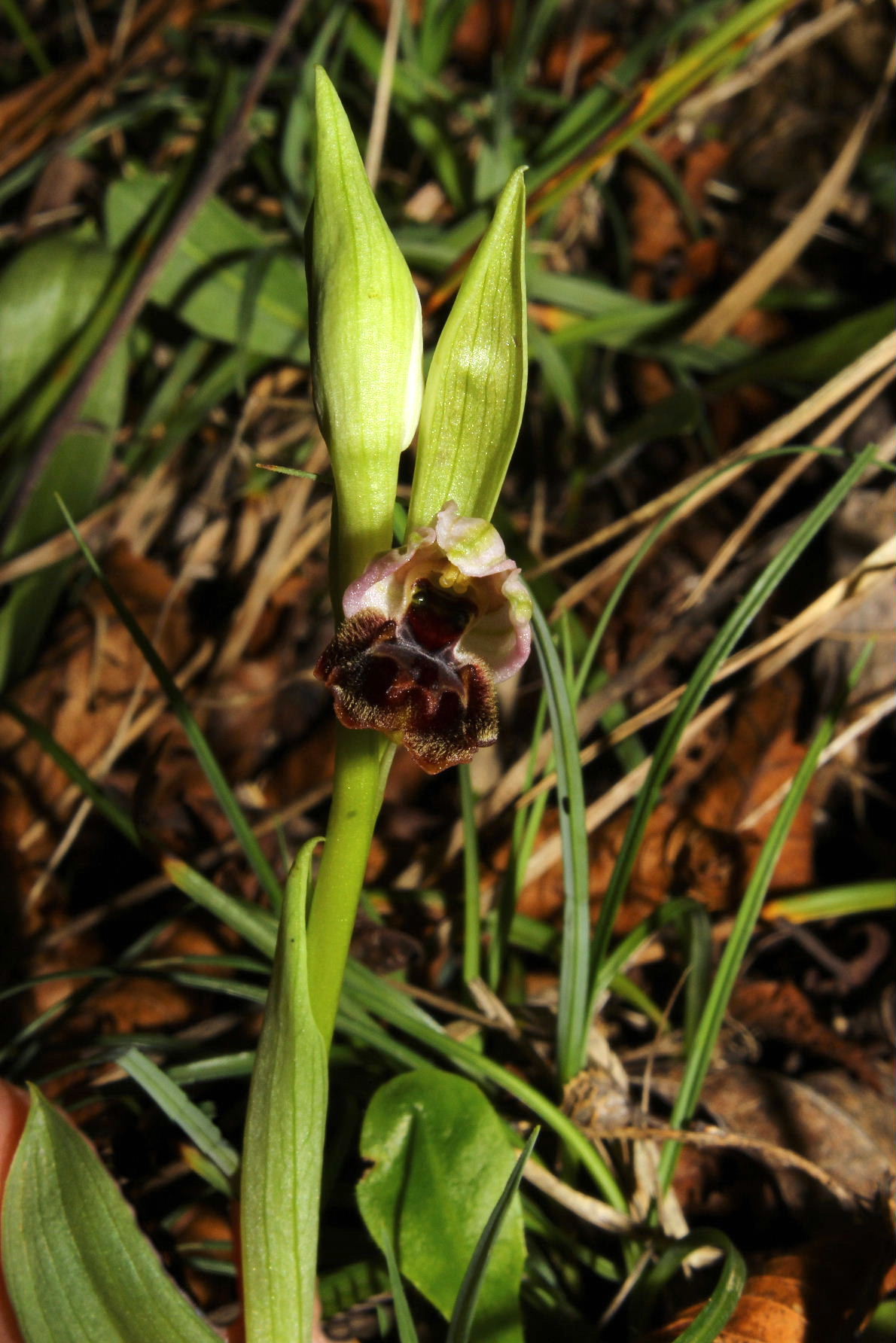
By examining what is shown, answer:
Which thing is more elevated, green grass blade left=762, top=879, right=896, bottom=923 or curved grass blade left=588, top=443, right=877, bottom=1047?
curved grass blade left=588, top=443, right=877, bottom=1047

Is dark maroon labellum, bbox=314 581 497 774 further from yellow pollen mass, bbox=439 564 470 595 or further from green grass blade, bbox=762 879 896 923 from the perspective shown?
green grass blade, bbox=762 879 896 923

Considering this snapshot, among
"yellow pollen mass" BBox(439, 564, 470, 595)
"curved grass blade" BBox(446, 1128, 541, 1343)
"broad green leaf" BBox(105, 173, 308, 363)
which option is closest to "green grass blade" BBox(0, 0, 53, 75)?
"broad green leaf" BBox(105, 173, 308, 363)

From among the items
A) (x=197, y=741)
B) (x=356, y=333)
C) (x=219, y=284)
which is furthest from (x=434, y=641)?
(x=219, y=284)

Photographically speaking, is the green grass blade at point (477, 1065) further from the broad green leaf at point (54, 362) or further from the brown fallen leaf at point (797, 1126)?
the broad green leaf at point (54, 362)

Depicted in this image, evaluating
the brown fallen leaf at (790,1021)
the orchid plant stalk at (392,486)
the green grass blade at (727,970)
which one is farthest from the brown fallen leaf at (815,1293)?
the orchid plant stalk at (392,486)

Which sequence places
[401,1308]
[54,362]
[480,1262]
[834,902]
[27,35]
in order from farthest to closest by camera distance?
[27,35]
[54,362]
[834,902]
[401,1308]
[480,1262]

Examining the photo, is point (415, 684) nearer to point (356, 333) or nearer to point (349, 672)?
point (349, 672)
